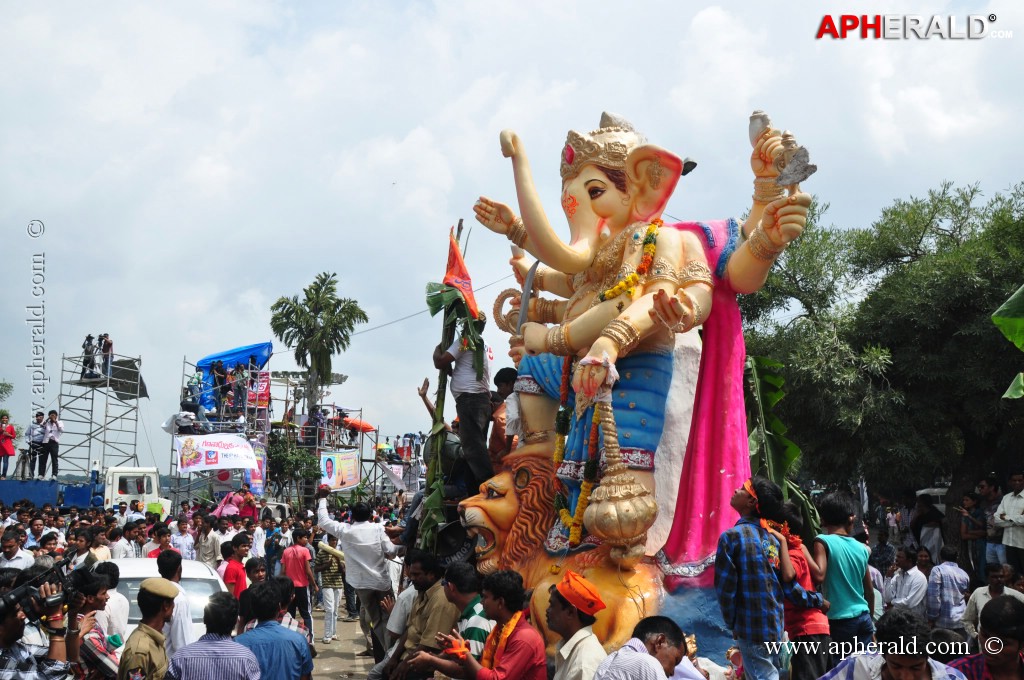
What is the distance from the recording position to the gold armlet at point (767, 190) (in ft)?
20.5

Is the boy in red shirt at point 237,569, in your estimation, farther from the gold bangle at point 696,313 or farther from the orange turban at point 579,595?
the orange turban at point 579,595

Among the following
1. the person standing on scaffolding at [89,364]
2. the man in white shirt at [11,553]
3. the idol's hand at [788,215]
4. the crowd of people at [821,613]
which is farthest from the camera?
the person standing on scaffolding at [89,364]

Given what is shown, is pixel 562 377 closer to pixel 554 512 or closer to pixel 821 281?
pixel 554 512

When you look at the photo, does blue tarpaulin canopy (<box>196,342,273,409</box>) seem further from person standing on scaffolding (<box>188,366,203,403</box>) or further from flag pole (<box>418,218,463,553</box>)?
flag pole (<box>418,218,463,553</box>)

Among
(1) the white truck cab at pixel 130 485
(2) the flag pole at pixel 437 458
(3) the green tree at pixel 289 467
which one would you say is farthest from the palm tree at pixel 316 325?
(2) the flag pole at pixel 437 458

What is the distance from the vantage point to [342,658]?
10.4 metres

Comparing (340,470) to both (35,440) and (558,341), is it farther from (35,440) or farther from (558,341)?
(558,341)

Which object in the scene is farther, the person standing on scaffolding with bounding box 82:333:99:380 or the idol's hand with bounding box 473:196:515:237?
the person standing on scaffolding with bounding box 82:333:99:380

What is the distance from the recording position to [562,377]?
7121 mm

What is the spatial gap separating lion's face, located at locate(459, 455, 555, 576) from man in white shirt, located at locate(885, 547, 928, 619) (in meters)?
3.66

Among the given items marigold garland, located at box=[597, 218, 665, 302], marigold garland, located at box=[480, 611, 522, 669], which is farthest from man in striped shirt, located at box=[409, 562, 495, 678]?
marigold garland, located at box=[597, 218, 665, 302]

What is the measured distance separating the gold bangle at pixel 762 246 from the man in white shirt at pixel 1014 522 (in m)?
5.48

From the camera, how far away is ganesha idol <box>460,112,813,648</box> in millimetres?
6090

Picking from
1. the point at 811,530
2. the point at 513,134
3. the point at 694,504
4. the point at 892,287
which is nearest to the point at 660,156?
the point at 513,134
